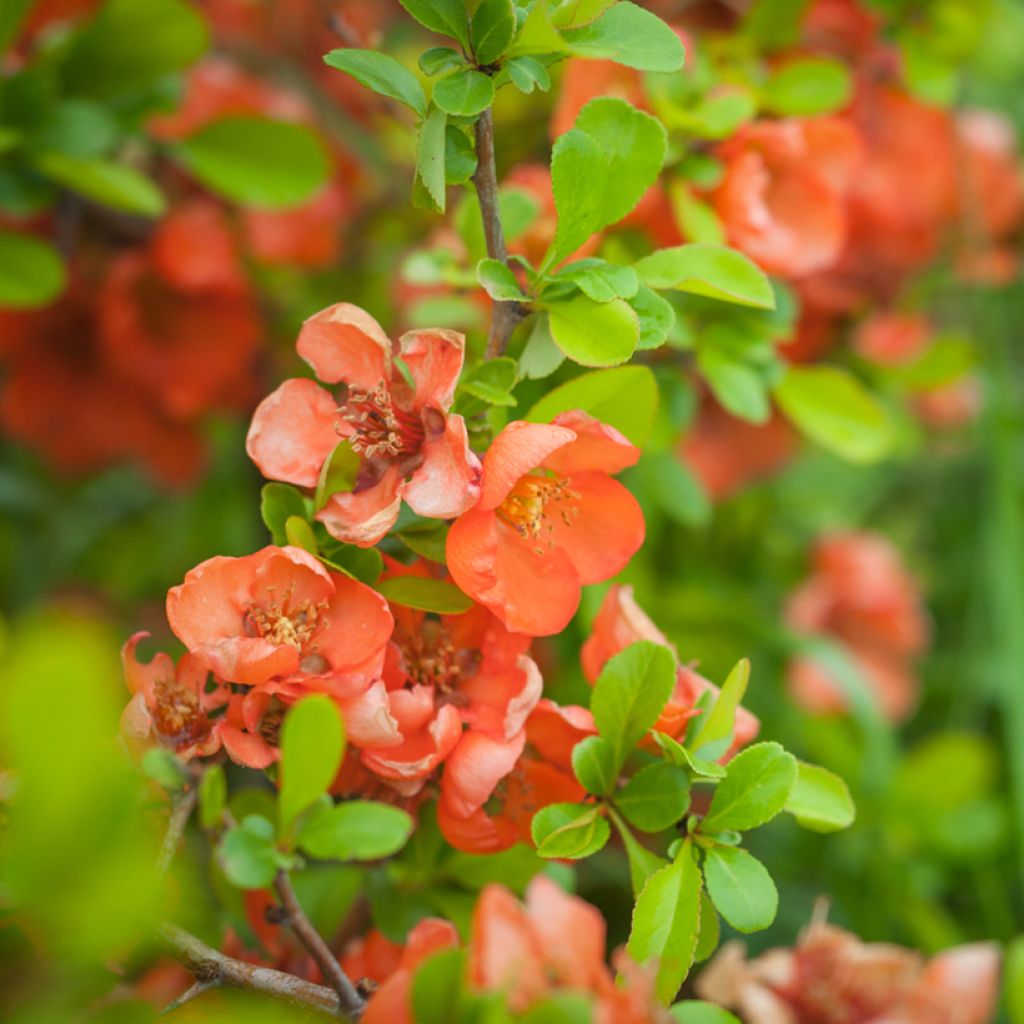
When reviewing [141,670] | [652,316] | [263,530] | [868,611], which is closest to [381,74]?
[652,316]

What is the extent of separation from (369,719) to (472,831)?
0.07m

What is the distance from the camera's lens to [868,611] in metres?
1.04

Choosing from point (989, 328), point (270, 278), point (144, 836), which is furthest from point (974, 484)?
point (144, 836)

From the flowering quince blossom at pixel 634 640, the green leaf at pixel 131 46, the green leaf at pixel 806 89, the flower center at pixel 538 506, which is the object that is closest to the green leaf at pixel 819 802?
the flowering quince blossom at pixel 634 640

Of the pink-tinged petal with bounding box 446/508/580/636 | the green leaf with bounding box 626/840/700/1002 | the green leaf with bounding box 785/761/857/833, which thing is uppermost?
the pink-tinged petal with bounding box 446/508/580/636

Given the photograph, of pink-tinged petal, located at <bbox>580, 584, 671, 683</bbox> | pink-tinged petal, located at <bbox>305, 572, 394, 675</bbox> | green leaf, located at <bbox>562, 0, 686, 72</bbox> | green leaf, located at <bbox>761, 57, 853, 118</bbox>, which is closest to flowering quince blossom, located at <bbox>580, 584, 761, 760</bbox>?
pink-tinged petal, located at <bbox>580, 584, 671, 683</bbox>

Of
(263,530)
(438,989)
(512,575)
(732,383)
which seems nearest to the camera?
(438,989)

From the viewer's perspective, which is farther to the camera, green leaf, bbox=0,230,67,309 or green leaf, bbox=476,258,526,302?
green leaf, bbox=0,230,67,309

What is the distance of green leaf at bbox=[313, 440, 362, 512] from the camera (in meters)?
0.40

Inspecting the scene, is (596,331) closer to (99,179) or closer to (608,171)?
(608,171)

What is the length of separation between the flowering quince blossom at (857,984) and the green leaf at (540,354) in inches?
9.2

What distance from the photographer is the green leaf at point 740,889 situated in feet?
1.22

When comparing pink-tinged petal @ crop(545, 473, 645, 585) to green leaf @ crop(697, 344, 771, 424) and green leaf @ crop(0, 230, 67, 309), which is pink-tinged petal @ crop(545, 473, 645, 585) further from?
green leaf @ crop(0, 230, 67, 309)

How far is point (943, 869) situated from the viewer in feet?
2.65
